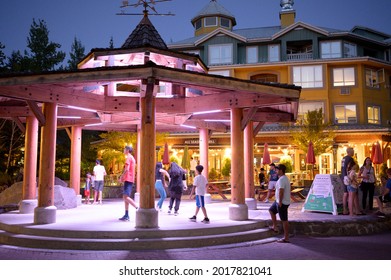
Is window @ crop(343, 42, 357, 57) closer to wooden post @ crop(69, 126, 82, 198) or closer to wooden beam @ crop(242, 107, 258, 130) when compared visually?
wooden beam @ crop(242, 107, 258, 130)

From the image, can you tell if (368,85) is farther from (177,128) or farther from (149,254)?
(149,254)

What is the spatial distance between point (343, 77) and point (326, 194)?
22342 mm

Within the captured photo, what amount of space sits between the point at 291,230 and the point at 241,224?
5.46ft

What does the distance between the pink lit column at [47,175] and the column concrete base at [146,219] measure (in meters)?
2.41

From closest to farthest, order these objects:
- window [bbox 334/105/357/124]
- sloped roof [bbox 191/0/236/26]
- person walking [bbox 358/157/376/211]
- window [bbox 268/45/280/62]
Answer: person walking [bbox 358/157/376/211]
window [bbox 334/105/357/124]
window [bbox 268/45/280/62]
sloped roof [bbox 191/0/236/26]

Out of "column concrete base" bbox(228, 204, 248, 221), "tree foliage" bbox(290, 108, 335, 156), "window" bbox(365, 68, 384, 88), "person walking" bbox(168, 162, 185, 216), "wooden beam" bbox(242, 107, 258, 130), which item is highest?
"window" bbox(365, 68, 384, 88)

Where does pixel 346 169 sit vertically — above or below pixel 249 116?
below

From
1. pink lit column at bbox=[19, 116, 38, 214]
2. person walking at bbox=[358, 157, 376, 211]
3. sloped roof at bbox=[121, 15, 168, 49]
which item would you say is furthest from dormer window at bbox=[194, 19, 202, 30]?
person walking at bbox=[358, 157, 376, 211]

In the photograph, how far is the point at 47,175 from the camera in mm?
9797

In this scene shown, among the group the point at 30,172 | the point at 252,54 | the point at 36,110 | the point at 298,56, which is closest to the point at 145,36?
the point at 36,110

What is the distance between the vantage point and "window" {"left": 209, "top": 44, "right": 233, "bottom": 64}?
33.6 m

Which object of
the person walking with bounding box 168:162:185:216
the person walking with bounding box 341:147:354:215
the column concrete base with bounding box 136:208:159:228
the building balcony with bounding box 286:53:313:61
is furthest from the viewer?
the building balcony with bounding box 286:53:313:61

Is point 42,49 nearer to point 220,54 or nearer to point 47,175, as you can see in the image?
point 220,54

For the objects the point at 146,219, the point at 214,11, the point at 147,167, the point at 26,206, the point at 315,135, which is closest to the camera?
the point at 146,219
